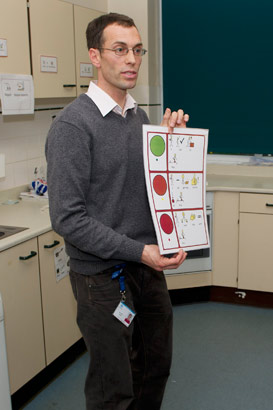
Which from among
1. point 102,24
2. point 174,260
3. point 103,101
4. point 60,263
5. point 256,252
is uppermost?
point 102,24

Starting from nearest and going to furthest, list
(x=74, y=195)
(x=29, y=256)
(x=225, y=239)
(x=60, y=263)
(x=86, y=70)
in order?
(x=74, y=195), (x=29, y=256), (x=60, y=263), (x=86, y=70), (x=225, y=239)

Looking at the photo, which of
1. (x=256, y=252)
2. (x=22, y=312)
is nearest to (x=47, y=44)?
(x=22, y=312)

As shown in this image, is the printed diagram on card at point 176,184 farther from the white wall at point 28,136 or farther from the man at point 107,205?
the white wall at point 28,136

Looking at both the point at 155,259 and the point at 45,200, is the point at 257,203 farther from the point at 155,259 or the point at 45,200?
the point at 155,259

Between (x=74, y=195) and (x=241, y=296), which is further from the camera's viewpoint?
(x=241, y=296)

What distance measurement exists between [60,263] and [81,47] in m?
1.36

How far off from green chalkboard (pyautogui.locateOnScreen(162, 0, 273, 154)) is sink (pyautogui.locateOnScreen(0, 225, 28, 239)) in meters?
2.02

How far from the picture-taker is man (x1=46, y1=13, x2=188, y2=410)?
1.51 m

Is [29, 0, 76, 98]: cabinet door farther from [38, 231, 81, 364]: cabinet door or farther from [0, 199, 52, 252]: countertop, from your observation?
[38, 231, 81, 364]: cabinet door

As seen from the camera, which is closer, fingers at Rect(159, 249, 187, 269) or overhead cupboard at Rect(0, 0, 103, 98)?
fingers at Rect(159, 249, 187, 269)

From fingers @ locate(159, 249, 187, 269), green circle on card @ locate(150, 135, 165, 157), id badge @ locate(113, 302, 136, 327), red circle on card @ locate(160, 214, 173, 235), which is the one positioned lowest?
id badge @ locate(113, 302, 136, 327)

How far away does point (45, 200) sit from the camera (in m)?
3.06

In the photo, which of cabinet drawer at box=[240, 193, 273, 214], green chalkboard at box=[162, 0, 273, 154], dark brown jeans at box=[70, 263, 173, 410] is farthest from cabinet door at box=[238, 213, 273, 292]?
dark brown jeans at box=[70, 263, 173, 410]

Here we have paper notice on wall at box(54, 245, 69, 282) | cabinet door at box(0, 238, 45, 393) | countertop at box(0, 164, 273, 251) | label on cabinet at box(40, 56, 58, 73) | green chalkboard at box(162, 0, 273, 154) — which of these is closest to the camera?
cabinet door at box(0, 238, 45, 393)
